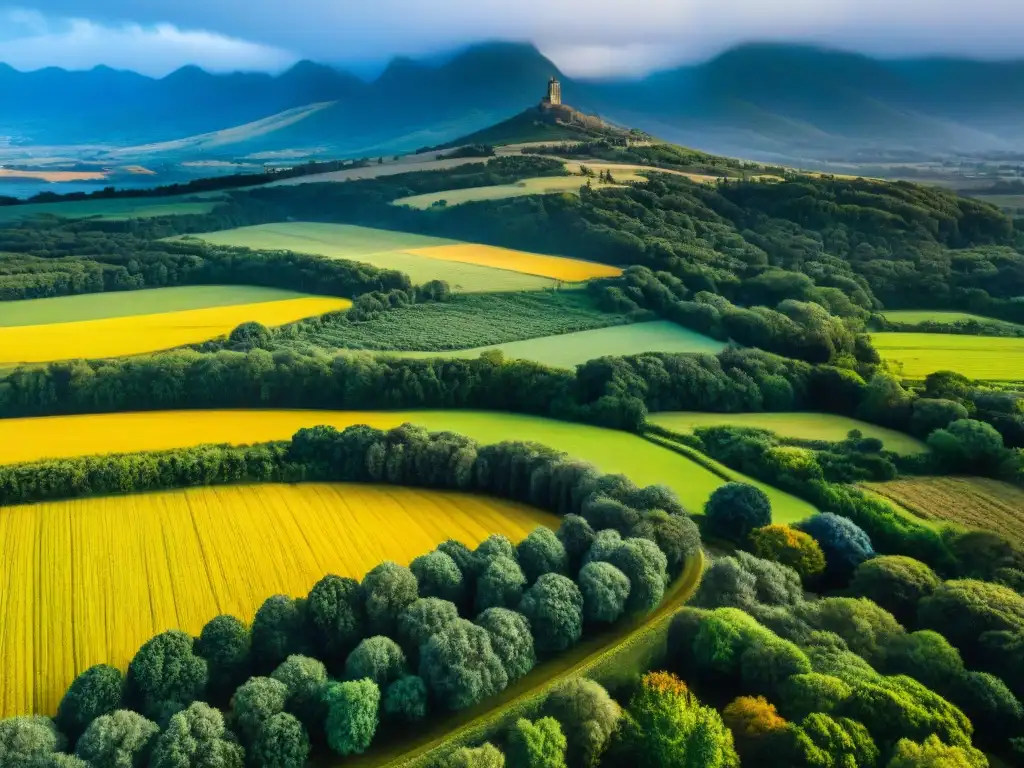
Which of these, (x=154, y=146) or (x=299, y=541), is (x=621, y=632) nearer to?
(x=299, y=541)

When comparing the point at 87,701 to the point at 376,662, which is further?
the point at 376,662

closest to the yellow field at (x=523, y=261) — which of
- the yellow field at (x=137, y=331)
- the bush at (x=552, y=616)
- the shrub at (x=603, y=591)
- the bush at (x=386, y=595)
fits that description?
the yellow field at (x=137, y=331)

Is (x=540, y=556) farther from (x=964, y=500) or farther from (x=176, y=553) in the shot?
(x=964, y=500)

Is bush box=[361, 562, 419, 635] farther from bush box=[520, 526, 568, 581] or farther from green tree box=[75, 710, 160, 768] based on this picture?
green tree box=[75, 710, 160, 768]

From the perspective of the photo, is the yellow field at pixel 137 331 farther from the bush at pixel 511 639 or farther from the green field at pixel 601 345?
the bush at pixel 511 639

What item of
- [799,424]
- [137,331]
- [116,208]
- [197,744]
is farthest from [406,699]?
[116,208]

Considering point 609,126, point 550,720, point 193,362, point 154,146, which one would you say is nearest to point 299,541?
point 550,720
